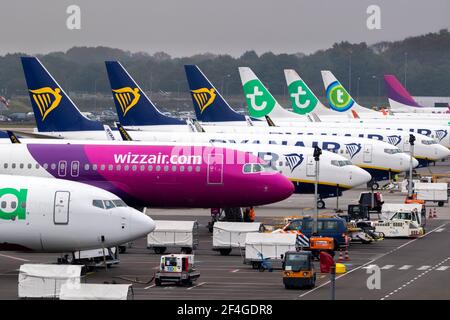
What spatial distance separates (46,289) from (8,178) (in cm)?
953

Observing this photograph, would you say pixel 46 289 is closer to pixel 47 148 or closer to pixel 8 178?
pixel 8 178

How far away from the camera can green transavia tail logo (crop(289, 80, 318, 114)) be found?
18838cm

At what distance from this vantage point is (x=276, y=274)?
61.9 metres

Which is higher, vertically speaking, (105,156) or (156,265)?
(105,156)

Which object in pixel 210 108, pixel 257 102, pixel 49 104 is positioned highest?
pixel 49 104

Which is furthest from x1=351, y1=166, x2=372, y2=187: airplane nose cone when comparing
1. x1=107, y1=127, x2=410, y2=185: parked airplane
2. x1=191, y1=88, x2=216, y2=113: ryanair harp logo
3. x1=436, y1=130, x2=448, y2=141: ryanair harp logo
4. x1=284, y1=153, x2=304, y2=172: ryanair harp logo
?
x1=436, y1=130, x2=448, y2=141: ryanair harp logo

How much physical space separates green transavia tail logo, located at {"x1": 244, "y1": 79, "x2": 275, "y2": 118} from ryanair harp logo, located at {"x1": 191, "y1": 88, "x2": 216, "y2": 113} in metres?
27.4

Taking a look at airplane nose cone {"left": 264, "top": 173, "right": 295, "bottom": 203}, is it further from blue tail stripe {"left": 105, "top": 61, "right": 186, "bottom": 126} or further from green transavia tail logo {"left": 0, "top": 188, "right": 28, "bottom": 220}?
blue tail stripe {"left": 105, "top": 61, "right": 186, "bottom": 126}

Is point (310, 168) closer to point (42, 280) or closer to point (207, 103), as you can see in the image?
point (42, 280)

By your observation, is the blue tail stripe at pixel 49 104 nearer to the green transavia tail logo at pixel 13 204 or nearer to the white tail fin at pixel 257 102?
the green transavia tail logo at pixel 13 204

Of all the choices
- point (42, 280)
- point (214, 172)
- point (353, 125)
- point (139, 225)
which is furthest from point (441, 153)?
point (42, 280)

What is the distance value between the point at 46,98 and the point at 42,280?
53088 millimetres
